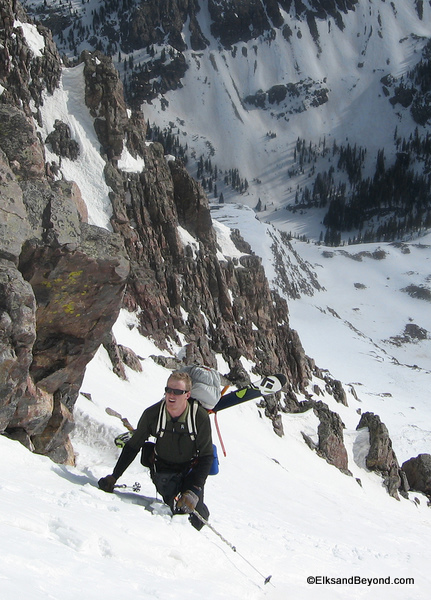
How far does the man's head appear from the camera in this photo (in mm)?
6242

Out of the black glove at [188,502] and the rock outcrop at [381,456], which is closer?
the black glove at [188,502]

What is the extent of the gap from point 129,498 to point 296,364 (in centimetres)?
4706

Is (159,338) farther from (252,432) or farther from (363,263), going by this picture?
(363,263)

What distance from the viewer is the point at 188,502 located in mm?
6219

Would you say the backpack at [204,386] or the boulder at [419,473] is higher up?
the backpack at [204,386]

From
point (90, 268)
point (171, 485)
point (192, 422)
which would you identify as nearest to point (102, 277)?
point (90, 268)

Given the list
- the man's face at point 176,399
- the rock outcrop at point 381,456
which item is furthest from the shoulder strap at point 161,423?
the rock outcrop at point 381,456

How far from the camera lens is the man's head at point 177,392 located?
6.24 meters

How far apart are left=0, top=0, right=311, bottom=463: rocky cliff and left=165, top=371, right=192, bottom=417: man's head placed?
3176mm

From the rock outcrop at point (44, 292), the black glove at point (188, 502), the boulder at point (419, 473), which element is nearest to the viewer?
the black glove at point (188, 502)

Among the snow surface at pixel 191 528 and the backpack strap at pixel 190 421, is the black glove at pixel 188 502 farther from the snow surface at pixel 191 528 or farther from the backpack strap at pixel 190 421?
the backpack strap at pixel 190 421

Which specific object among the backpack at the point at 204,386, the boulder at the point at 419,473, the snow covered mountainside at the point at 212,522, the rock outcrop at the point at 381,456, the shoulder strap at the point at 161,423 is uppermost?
the backpack at the point at 204,386

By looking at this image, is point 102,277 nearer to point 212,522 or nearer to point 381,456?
point 212,522

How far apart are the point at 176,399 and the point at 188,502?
126cm
